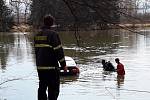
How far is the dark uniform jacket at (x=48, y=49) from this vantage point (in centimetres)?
602

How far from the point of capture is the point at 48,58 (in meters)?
6.19

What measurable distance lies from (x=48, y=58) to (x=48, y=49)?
150 millimetres

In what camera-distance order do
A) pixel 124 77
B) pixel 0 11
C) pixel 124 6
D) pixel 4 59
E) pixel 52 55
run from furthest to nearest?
pixel 4 59 < pixel 124 77 < pixel 0 11 < pixel 52 55 < pixel 124 6

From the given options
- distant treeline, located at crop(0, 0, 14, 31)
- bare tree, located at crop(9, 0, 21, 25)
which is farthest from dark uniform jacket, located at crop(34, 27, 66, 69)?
distant treeline, located at crop(0, 0, 14, 31)

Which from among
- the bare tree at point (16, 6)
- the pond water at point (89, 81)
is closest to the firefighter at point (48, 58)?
the bare tree at point (16, 6)

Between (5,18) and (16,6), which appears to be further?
(5,18)

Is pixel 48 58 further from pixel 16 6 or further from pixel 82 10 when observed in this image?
pixel 82 10

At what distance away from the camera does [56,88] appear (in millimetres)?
6383

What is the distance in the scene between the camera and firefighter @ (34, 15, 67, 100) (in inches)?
237

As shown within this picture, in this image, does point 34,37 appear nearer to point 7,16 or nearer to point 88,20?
point 7,16

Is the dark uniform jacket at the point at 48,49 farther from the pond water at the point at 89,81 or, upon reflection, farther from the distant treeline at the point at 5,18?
the pond water at the point at 89,81

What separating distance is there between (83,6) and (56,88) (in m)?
2.11

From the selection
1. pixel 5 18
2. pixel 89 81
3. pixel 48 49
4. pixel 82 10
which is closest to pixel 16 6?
pixel 5 18

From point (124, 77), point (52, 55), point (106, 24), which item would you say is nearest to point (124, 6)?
point (106, 24)
